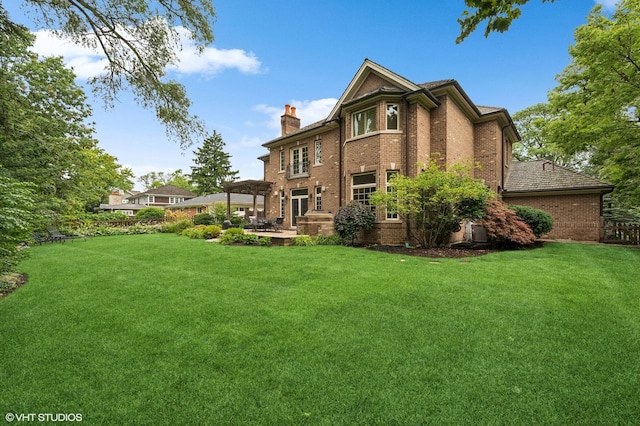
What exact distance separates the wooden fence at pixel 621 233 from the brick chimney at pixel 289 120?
61.7 ft

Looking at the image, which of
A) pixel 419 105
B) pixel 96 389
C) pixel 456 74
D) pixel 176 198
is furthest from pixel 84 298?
pixel 176 198

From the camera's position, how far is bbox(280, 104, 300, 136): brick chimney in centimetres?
2148

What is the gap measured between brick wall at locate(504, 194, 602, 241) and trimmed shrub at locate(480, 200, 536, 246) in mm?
5513

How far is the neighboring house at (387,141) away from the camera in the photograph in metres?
12.8

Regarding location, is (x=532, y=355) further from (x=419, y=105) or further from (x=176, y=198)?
(x=176, y=198)

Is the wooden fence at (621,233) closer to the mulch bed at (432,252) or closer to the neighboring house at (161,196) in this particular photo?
the mulch bed at (432,252)

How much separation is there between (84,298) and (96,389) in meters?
3.68

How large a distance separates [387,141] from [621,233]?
1125 centimetres

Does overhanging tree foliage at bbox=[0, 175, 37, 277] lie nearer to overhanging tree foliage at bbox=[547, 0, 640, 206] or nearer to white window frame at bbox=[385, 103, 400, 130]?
white window frame at bbox=[385, 103, 400, 130]

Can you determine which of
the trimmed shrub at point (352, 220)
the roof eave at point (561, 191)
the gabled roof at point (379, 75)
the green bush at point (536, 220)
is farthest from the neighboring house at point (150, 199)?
the green bush at point (536, 220)

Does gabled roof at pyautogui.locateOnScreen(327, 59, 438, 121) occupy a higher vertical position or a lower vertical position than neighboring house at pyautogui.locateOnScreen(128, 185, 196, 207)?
higher

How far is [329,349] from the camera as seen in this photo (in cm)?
353

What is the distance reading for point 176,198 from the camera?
188ft

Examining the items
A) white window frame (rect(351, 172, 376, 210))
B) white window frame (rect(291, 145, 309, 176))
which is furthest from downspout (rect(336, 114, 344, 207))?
white window frame (rect(291, 145, 309, 176))
